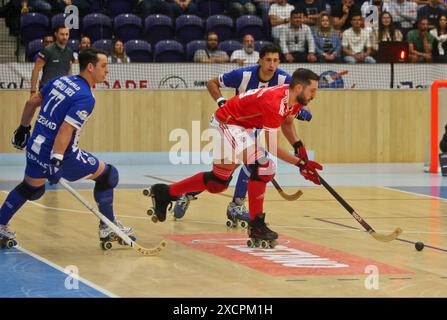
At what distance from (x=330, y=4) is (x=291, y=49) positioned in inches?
84.3

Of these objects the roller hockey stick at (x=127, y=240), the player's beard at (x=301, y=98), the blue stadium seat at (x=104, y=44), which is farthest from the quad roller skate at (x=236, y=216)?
the blue stadium seat at (x=104, y=44)

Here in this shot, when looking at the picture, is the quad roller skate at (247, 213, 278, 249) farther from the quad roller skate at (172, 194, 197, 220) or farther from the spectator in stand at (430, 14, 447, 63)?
the spectator in stand at (430, 14, 447, 63)

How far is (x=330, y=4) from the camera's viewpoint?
22.1 meters

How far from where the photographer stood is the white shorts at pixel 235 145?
376 inches

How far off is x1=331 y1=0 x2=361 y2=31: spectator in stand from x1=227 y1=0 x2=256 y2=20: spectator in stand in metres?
1.67

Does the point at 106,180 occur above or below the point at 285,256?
above

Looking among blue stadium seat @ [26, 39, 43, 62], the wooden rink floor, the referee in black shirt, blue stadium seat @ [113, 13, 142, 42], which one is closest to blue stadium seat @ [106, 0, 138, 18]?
blue stadium seat @ [113, 13, 142, 42]

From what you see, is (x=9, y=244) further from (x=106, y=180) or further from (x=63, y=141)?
(x=63, y=141)

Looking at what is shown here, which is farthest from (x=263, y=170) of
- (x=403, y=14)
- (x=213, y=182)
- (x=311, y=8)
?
(x=403, y=14)

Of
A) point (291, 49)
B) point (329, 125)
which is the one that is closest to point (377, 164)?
point (329, 125)

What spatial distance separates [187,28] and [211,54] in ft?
3.83

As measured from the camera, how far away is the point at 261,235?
375 inches

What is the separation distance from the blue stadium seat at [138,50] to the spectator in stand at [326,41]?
3.29m

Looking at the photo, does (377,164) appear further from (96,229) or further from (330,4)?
(96,229)
